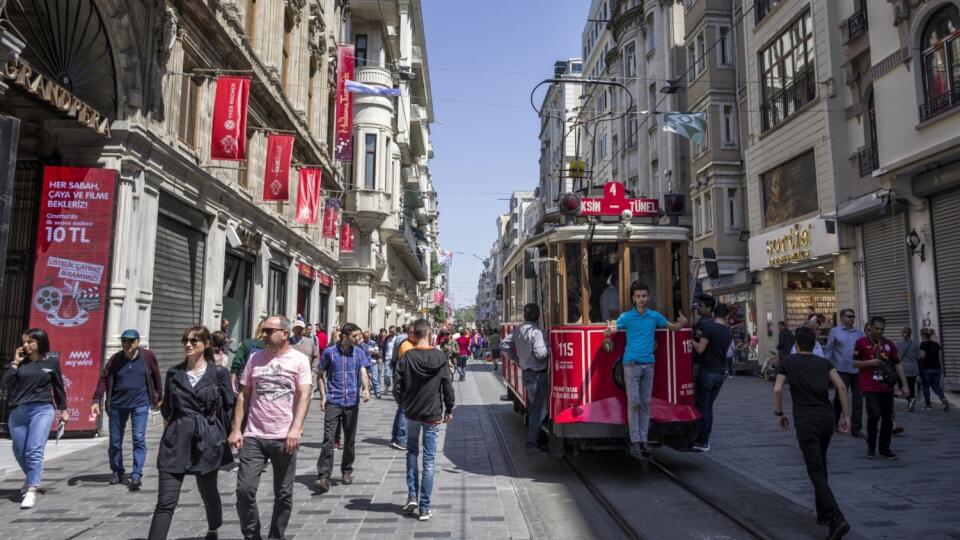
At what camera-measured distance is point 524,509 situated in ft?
19.8

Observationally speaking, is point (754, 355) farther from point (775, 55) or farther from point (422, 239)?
point (422, 239)

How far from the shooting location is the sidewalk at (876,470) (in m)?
5.47

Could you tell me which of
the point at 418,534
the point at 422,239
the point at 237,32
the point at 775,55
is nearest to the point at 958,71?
the point at 775,55

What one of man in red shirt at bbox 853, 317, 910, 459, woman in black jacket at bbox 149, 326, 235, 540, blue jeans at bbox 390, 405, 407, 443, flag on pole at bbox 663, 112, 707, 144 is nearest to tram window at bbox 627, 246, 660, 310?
man in red shirt at bbox 853, 317, 910, 459

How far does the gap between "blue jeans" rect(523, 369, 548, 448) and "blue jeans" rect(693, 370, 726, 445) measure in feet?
7.15

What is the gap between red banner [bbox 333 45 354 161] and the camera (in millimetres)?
23750

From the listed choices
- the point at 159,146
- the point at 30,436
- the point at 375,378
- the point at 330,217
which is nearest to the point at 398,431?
the point at 30,436

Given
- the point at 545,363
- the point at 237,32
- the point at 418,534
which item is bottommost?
the point at 418,534

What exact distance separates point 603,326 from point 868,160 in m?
13.6

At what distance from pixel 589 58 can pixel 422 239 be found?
1940 centimetres

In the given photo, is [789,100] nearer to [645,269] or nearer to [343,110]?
[645,269]

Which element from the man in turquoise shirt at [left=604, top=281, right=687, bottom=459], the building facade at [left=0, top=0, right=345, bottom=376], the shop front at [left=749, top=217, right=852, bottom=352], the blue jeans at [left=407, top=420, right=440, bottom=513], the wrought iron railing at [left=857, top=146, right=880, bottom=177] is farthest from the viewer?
the shop front at [left=749, top=217, right=852, bottom=352]

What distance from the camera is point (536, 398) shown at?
7762mm

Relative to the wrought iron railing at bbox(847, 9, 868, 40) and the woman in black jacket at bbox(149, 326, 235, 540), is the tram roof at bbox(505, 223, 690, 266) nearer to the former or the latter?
the woman in black jacket at bbox(149, 326, 235, 540)
